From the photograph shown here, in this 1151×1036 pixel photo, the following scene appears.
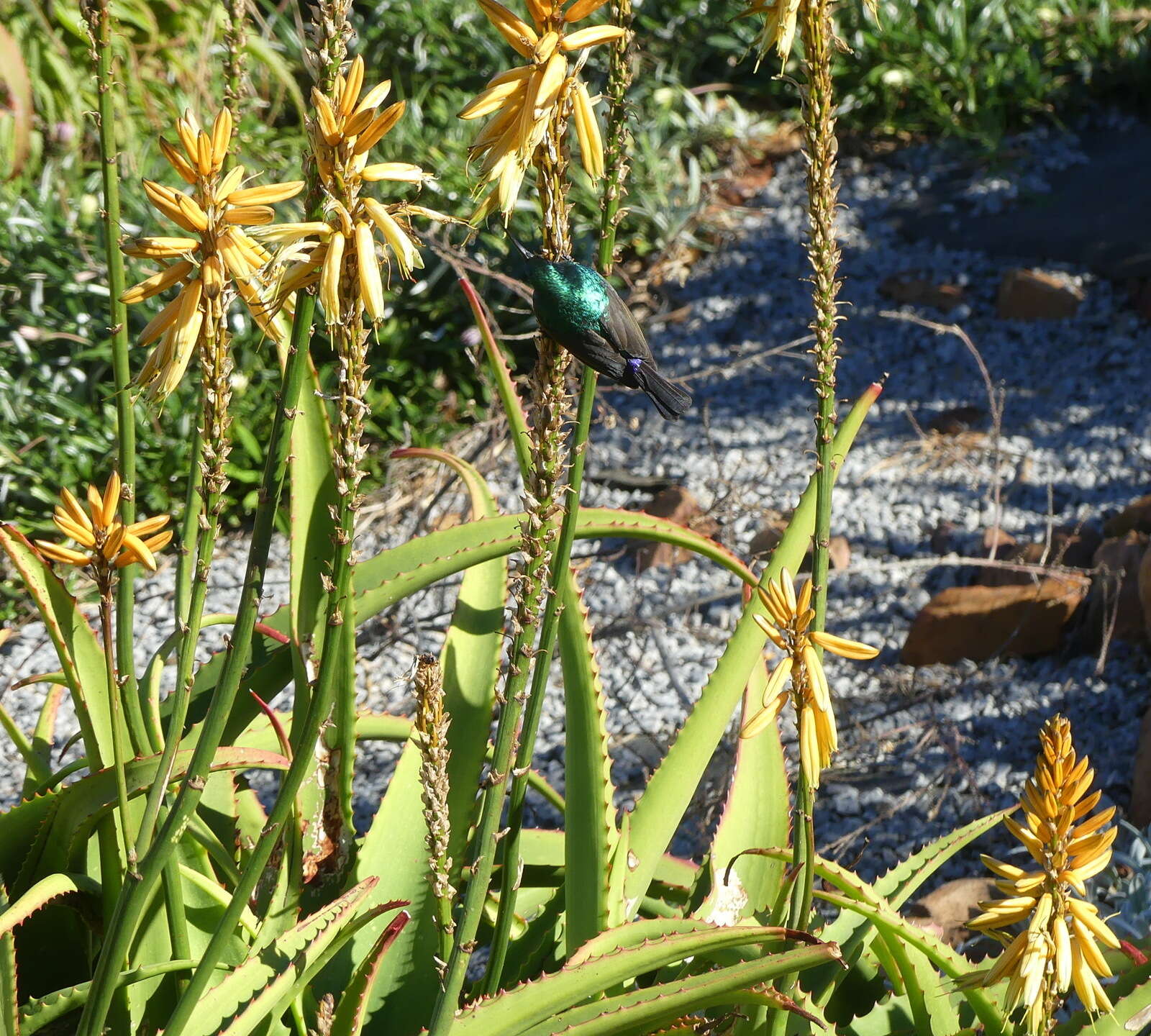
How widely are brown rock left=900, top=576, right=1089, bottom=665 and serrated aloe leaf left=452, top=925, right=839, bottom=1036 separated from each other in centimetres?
183

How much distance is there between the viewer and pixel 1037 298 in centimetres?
383

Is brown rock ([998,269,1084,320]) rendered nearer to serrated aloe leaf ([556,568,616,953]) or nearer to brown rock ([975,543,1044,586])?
brown rock ([975,543,1044,586])

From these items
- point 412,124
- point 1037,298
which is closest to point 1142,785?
point 1037,298

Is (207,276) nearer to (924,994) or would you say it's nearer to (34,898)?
(34,898)

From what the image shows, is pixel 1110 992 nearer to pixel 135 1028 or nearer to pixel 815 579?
pixel 815 579

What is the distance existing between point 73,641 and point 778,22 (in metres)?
0.91

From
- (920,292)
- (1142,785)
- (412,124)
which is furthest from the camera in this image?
(412,124)

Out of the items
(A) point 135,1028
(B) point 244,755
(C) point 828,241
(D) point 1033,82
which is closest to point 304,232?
(C) point 828,241

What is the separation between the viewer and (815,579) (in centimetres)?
88

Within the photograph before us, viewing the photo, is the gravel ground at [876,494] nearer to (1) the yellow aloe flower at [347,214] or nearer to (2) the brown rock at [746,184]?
(2) the brown rock at [746,184]

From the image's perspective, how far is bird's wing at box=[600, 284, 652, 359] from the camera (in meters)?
0.76

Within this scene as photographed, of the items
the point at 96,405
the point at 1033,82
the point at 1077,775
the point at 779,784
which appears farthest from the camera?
the point at 1033,82

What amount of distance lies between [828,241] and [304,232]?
14.1 inches

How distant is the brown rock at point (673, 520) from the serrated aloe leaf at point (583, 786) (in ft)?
5.73
